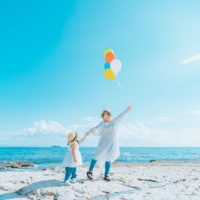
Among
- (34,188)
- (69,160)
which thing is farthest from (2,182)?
(69,160)

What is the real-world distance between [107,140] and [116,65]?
243cm

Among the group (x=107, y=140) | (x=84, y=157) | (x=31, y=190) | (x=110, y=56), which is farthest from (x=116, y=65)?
(x=84, y=157)

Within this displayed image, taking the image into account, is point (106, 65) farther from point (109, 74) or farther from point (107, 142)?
point (107, 142)

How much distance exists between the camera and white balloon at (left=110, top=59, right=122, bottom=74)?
6543 mm

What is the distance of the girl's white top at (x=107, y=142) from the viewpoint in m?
5.98

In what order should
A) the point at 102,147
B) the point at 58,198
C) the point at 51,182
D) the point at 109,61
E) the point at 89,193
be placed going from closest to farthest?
the point at 58,198
the point at 89,193
the point at 51,182
the point at 102,147
the point at 109,61

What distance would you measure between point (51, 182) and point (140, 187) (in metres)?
2.34

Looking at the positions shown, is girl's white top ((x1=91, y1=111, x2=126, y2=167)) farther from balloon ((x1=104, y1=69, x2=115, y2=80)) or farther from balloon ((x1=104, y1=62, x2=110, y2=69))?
balloon ((x1=104, y1=62, x2=110, y2=69))

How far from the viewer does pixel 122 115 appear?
631cm

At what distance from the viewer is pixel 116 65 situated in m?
6.55

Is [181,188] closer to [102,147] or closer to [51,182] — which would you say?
[102,147]

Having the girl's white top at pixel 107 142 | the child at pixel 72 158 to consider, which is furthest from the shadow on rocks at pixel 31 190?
the girl's white top at pixel 107 142

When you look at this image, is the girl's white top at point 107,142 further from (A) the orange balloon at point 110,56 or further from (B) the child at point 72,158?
(A) the orange balloon at point 110,56

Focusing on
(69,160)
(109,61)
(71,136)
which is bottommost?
(69,160)
